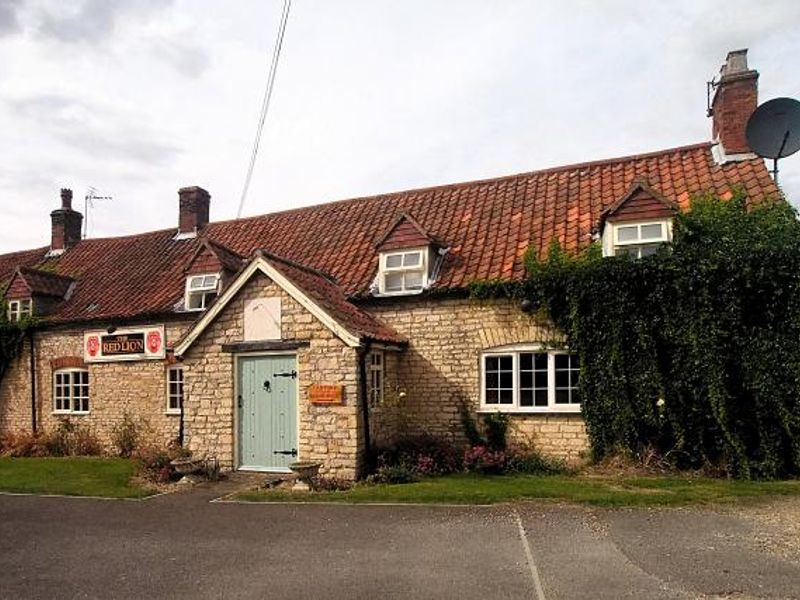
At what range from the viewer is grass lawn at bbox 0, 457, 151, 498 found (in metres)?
12.0

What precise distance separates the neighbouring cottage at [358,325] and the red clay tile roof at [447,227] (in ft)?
0.21

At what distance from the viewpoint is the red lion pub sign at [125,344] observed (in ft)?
57.4

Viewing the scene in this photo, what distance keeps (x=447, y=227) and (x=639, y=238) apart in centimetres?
520

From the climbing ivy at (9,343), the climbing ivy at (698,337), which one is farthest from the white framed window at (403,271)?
the climbing ivy at (9,343)

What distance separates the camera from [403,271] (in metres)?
15.0

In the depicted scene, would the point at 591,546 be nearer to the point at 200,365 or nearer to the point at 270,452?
the point at 270,452

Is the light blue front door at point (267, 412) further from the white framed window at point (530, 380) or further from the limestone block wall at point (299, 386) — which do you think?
the white framed window at point (530, 380)

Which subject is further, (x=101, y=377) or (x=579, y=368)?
(x=101, y=377)

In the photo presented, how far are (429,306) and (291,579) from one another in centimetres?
856

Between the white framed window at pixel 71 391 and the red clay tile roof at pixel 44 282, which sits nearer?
the white framed window at pixel 71 391

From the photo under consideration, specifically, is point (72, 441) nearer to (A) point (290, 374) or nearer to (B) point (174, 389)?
(B) point (174, 389)

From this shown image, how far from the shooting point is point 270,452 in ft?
43.0

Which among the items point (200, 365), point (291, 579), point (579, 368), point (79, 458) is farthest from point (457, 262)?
point (79, 458)

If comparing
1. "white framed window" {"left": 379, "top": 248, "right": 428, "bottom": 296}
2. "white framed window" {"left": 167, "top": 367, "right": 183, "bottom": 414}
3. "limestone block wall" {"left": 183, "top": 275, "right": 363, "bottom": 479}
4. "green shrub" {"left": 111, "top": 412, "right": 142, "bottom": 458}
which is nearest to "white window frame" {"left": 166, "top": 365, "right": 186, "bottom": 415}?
"white framed window" {"left": 167, "top": 367, "right": 183, "bottom": 414}
